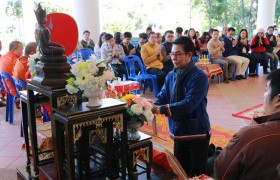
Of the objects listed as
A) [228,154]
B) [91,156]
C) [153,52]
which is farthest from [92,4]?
[228,154]

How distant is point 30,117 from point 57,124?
42 centimetres

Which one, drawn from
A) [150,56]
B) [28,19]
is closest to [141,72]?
[150,56]

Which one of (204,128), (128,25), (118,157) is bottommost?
(118,157)

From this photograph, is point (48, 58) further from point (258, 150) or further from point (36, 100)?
point (258, 150)

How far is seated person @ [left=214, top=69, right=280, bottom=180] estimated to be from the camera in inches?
42.2

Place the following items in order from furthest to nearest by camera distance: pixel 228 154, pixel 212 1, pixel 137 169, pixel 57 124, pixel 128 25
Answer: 1. pixel 212 1
2. pixel 128 25
3. pixel 137 169
4. pixel 57 124
5. pixel 228 154

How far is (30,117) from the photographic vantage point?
2.12m

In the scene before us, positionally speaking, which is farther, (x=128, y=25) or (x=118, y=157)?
(x=128, y=25)

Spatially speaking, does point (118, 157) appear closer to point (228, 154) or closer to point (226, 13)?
point (228, 154)

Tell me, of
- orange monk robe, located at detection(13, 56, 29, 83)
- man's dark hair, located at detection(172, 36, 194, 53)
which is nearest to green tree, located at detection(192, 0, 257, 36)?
orange monk robe, located at detection(13, 56, 29, 83)

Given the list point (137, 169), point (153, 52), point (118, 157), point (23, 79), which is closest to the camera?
point (118, 157)

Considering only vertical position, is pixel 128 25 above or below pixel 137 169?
above

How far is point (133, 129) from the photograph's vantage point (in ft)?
7.00

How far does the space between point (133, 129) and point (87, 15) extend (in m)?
5.73
